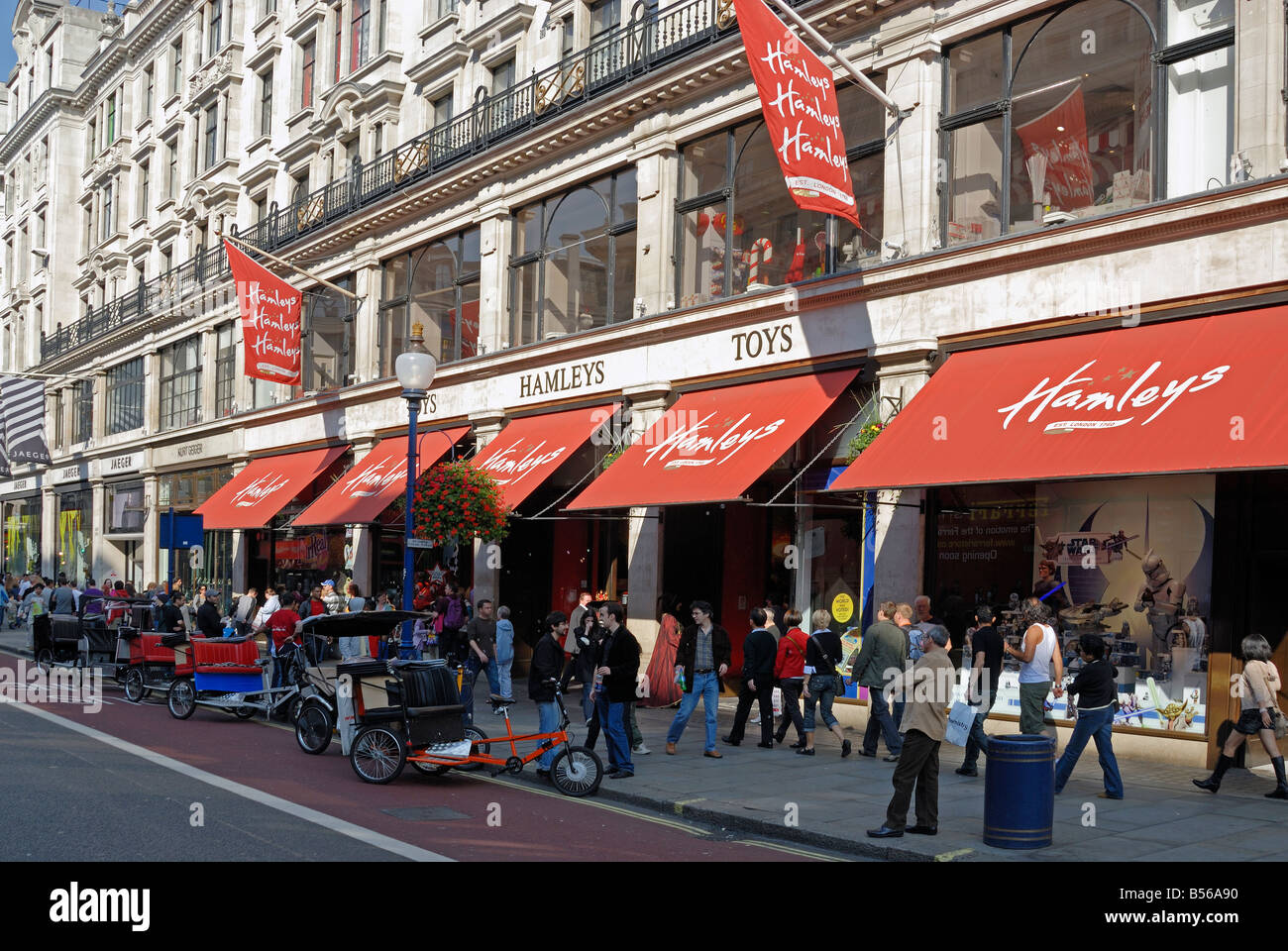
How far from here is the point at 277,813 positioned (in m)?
10.5

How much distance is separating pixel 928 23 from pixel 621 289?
7.75m

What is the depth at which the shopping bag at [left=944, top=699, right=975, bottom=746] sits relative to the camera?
11273 mm

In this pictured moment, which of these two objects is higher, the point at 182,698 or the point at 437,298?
the point at 437,298

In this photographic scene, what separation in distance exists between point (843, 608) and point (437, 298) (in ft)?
47.0

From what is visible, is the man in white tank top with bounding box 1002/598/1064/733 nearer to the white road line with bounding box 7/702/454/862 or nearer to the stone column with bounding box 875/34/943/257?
the stone column with bounding box 875/34/943/257

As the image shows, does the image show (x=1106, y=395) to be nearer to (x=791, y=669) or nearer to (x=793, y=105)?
(x=791, y=669)

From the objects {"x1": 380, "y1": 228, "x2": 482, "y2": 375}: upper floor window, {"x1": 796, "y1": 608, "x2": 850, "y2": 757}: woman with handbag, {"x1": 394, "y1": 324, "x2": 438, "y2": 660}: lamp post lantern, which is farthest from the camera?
{"x1": 380, "y1": 228, "x2": 482, "y2": 375}: upper floor window

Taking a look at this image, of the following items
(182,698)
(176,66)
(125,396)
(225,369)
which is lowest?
(182,698)

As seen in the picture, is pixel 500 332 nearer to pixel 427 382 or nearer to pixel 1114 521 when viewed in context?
pixel 427 382

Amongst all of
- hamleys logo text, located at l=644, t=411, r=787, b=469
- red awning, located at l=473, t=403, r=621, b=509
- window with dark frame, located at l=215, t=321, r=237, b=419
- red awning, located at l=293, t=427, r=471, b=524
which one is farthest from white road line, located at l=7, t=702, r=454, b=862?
window with dark frame, located at l=215, t=321, r=237, b=419

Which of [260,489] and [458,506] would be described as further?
[260,489]

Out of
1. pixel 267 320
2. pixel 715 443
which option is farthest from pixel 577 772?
pixel 267 320

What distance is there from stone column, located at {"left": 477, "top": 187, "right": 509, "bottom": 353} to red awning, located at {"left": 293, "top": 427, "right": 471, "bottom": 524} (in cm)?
211

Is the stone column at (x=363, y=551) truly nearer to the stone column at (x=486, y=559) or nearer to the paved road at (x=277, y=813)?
the stone column at (x=486, y=559)
